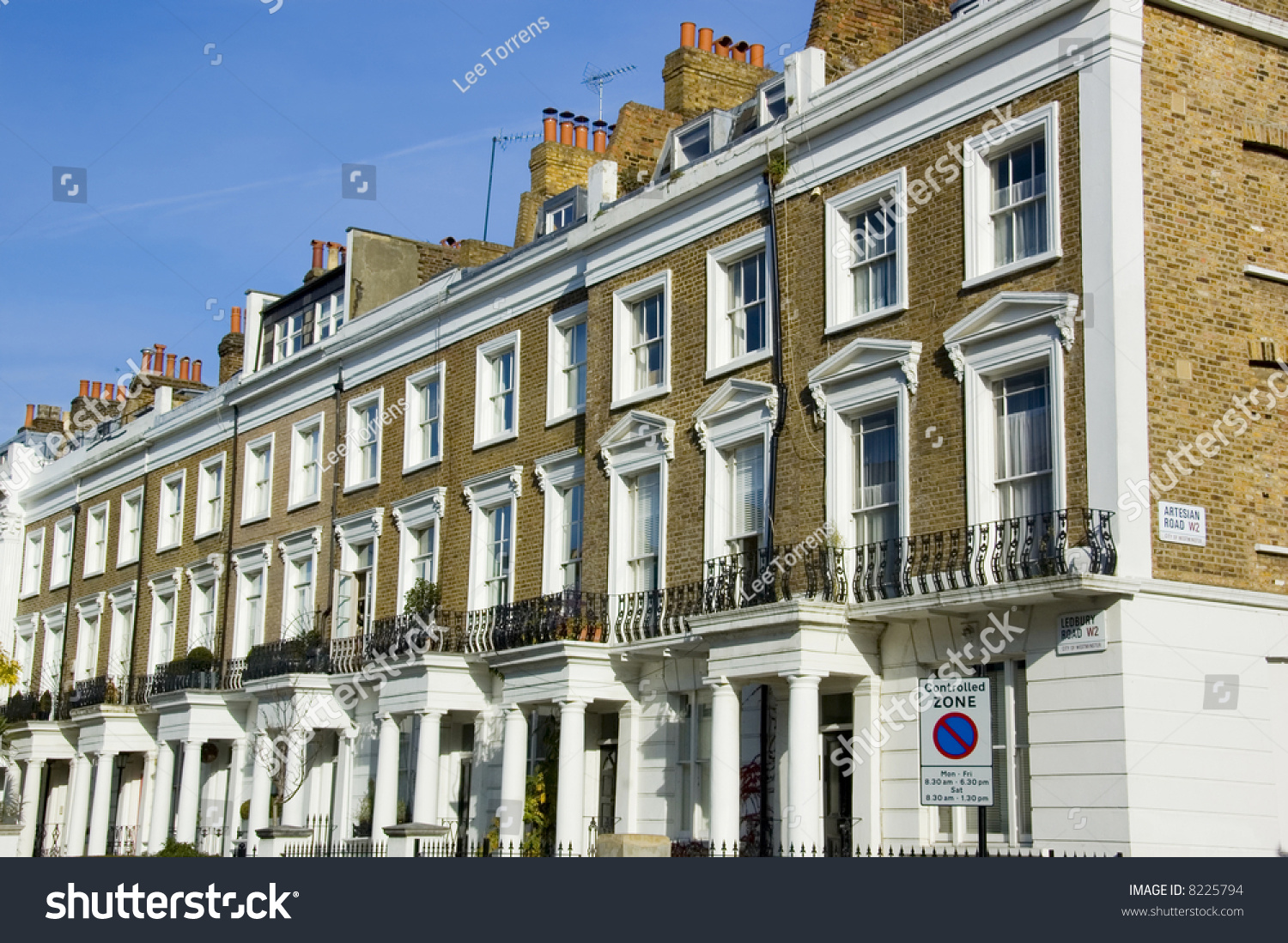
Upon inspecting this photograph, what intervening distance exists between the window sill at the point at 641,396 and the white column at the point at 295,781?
9548mm

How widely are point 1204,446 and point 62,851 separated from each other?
31.5 m

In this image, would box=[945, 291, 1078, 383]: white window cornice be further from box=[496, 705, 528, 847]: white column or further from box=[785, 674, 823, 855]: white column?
box=[496, 705, 528, 847]: white column

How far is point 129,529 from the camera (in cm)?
4250

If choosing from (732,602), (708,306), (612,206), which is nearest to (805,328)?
(708,306)

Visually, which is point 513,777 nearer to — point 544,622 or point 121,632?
point 544,622

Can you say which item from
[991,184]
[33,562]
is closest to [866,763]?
[991,184]

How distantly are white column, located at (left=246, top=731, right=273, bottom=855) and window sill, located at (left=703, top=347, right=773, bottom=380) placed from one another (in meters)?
13.0

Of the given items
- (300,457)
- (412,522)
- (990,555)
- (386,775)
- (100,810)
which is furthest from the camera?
(100,810)

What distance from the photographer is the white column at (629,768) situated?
2336 centimetres

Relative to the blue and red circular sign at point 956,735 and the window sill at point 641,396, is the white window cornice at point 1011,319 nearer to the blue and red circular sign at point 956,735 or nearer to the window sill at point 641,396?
the blue and red circular sign at point 956,735

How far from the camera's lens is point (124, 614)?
41781 millimetres

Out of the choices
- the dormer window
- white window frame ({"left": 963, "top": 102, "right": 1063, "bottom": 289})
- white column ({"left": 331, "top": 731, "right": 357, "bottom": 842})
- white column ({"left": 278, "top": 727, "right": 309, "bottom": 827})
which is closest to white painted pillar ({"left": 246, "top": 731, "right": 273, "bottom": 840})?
white column ({"left": 278, "top": 727, "right": 309, "bottom": 827})

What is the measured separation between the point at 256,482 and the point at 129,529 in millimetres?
7539

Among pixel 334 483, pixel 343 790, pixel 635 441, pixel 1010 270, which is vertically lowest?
pixel 343 790
